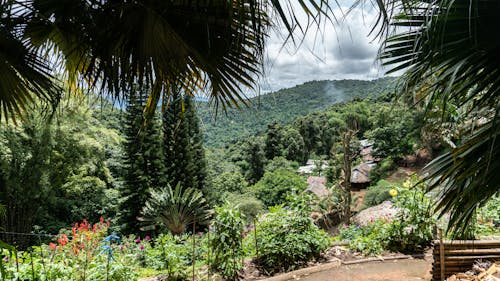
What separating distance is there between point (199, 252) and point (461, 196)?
401 centimetres

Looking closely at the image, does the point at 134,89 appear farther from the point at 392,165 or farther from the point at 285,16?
the point at 392,165

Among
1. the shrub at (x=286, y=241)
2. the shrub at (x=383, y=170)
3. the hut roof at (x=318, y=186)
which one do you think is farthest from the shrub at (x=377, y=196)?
the shrub at (x=286, y=241)

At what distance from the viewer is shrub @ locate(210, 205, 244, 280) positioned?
3.82m

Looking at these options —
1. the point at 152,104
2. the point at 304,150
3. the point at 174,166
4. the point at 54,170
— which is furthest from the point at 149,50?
the point at 304,150

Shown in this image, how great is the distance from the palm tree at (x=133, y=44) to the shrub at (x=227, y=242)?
7.62 ft

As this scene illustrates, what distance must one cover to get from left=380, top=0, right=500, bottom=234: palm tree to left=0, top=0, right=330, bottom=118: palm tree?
0.72 metres

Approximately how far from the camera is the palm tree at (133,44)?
155 centimetres

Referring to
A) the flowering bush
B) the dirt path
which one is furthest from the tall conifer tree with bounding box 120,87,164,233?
the dirt path

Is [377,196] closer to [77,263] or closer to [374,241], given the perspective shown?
[374,241]

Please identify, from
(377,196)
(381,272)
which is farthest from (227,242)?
(377,196)

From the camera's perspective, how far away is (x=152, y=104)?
2193mm

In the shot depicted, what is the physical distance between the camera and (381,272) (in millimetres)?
4059

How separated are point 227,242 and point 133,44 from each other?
2.84 meters

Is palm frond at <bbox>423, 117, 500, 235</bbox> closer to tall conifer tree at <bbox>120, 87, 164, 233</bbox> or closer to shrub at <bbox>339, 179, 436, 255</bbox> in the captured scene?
shrub at <bbox>339, 179, 436, 255</bbox>
